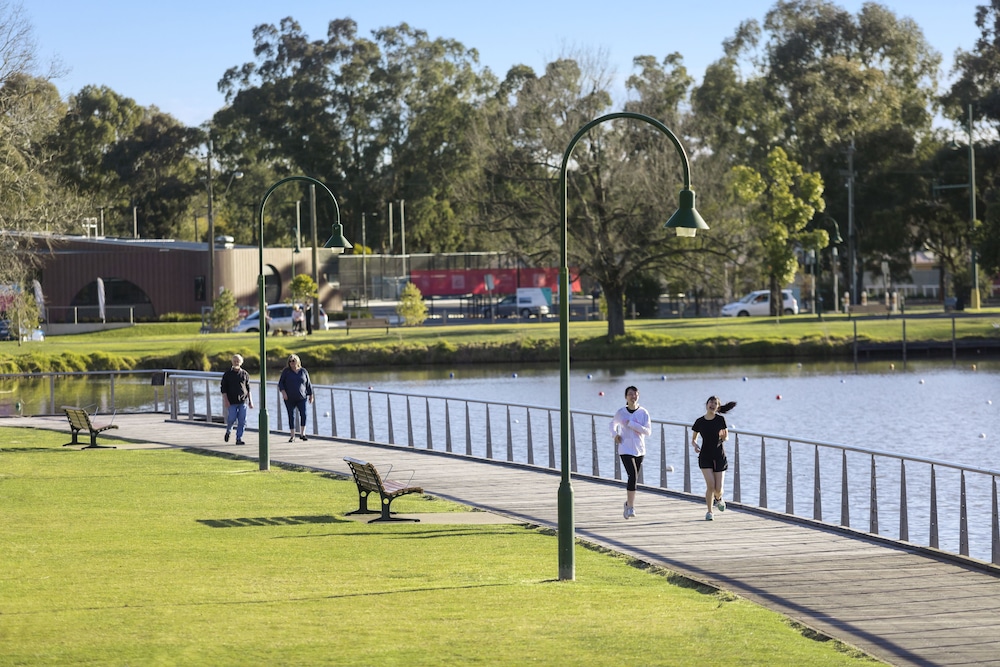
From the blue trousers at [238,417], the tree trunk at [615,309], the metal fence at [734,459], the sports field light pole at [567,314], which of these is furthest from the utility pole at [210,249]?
the sports field light pole at [567,314]

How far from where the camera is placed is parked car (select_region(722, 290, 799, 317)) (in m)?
79.1

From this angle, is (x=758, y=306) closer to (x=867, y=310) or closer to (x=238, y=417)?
(x=867, y=310)

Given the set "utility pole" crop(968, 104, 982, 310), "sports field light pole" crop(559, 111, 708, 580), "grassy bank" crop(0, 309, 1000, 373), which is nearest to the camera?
"sports field light pole" crop(559, 111, 708, 580)

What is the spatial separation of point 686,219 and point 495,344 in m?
46.0

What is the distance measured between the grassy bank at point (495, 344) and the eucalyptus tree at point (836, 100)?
68.5ft

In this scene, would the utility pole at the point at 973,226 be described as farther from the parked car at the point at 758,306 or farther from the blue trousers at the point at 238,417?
the blue trousers at the point at 238,417

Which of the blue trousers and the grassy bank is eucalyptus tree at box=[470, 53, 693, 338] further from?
the blue trousers

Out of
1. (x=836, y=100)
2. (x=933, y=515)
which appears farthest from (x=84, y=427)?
(x=836, y=100)

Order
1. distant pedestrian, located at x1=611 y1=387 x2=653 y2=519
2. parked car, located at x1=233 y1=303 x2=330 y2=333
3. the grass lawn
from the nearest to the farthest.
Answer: the grass lawn < distant pedestrian, located at x1=611 y1=387 x2=653 y2=519 < parked car, located at x1=233 y1=303 x2=330 y2=333

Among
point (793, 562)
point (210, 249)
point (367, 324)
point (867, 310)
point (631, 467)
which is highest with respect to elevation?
point (210, 249)

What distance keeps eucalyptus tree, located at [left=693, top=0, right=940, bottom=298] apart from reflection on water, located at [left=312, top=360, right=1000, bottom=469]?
29638 mm

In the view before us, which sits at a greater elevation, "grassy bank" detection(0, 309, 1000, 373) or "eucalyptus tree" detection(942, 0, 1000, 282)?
"eucalyptus tree" detection(942, 0, 1000, 282)

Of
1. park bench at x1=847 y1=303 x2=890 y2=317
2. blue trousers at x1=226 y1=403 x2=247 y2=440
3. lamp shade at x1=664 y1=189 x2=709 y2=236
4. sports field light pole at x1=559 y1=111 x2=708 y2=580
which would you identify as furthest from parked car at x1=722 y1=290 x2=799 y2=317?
lamp shade at x1=664 y1=189 x2=709 y2=236

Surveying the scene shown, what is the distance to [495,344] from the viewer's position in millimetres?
60062
